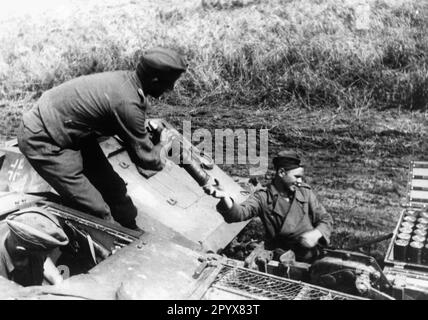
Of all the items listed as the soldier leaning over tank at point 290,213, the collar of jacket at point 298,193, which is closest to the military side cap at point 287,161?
the soldier leaning over tank at point 290,213

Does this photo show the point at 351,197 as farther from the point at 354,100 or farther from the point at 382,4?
the point at 382,4

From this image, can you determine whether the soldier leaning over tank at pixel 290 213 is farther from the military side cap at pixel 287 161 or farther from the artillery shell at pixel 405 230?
the artillery shell at pixel 405 230

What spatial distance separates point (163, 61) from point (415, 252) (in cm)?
227

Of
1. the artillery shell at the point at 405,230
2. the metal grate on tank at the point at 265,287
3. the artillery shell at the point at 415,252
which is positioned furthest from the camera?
the artillery shell at the point at 405,230

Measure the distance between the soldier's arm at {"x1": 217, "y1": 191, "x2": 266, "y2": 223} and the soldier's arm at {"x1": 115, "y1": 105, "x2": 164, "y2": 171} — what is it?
61 centimetres

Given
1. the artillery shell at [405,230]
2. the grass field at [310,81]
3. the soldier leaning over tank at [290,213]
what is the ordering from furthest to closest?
the grass field at [310,81]
the soldier leaning over tank at [290,213]
the artillery shell at [405,230]

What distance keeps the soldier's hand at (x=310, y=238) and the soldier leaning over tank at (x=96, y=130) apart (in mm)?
1261

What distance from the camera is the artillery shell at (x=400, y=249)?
3676mm

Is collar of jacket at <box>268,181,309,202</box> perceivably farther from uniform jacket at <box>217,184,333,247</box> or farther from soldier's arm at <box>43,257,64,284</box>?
soldier's arm at <box>43,257,64,284</box>

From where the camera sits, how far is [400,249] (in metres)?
3.68

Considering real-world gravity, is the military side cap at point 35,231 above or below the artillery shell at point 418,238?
above

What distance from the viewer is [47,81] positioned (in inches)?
425

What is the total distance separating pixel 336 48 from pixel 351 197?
2.60 metres

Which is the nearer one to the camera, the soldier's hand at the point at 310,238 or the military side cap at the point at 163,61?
the military side cap at the point at 163,61
